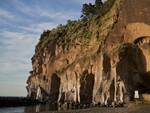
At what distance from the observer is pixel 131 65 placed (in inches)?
2367

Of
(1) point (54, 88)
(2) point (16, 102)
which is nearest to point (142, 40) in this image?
(1) point (54, 88)

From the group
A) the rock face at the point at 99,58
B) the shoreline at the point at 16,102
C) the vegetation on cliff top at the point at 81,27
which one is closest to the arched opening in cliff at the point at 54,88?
the rock face at the point at 99,58

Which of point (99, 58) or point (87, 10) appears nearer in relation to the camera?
point (99, 58)

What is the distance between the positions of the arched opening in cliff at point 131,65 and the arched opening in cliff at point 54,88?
40.3m

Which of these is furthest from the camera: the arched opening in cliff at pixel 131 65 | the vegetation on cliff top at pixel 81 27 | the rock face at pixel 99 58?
the vegetation on cliff top at pixel 81 27

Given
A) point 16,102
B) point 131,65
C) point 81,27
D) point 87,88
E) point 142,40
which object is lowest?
point 16,102

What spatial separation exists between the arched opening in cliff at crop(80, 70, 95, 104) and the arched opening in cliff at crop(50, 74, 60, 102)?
2205cm

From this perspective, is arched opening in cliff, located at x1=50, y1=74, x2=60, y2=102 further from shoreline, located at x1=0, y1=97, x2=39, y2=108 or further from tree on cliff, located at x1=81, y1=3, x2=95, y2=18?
tree on cliff, located at x1=81, y1=3, x2=95, y2=18

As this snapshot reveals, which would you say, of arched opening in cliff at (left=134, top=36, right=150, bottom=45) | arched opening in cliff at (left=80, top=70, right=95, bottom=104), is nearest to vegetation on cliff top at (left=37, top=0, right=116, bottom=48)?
arched opening in cliff at (left=80, top=70, right=95, bottom=104)

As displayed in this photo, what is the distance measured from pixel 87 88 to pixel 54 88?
2391 centimetres

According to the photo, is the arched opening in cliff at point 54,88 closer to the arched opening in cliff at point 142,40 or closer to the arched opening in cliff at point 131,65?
the arched opening in cliff at point 131,65

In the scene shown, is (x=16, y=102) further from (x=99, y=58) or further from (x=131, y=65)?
(x=131, y=65)

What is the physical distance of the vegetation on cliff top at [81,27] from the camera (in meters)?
80.8

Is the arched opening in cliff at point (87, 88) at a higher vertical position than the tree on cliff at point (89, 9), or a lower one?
lower
